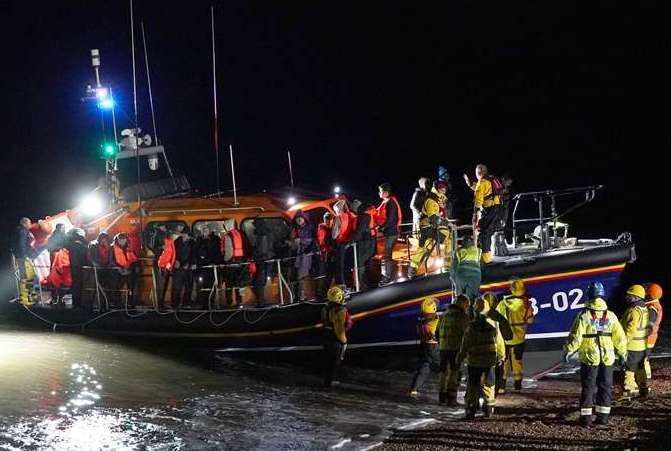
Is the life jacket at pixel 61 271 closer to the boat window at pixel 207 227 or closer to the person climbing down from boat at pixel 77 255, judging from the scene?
the person climbing down from boat at pixel 77 255

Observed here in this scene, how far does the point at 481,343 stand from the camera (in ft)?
25.6

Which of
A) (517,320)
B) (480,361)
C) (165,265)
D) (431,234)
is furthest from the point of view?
(165,265)

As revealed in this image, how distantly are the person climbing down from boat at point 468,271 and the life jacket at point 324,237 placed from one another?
5.79 feet

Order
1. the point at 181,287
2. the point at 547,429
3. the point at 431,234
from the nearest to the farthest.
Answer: the point at 547,429, the point at 431,234, the point at 181,287

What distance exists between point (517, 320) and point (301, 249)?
9.23 ft

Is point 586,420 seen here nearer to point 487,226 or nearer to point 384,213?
point 487,226

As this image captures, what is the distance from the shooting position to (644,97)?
78312 mm

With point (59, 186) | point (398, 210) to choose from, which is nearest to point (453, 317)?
point (398, 210)

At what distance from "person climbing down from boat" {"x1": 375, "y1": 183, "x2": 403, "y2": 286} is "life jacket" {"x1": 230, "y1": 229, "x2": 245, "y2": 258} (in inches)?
68.3

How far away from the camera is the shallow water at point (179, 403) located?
7.54 metres

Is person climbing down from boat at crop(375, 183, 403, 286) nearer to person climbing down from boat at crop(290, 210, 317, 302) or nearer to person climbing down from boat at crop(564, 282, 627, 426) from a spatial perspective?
person climbing down from boat at crop(290, 210, 317, 302)

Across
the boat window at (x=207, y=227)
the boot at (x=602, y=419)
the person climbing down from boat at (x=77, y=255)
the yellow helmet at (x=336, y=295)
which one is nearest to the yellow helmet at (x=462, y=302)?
the yellow helmet at (x=336, y=295)

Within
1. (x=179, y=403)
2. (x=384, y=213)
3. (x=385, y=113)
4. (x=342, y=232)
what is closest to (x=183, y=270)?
(x=342, y=232)

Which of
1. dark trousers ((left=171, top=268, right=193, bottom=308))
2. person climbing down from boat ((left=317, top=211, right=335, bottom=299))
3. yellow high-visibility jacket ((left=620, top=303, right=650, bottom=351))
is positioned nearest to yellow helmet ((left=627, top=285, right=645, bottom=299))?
yellow high-visibility jacket ((left=620, top=303, right=650, bottom=351))
